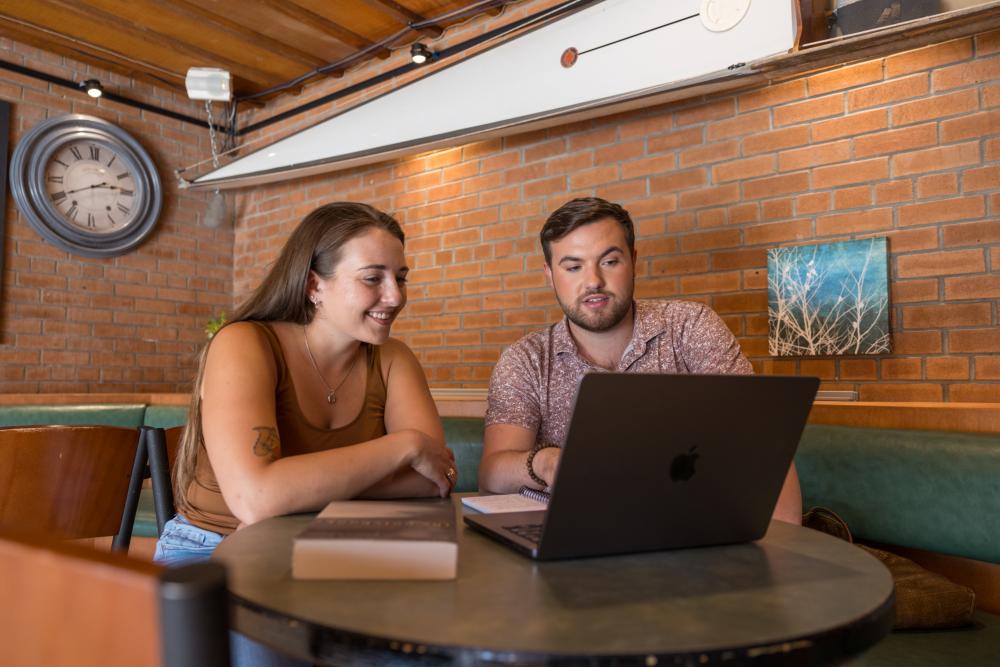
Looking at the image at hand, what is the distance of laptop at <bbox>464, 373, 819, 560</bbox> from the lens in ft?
2.29

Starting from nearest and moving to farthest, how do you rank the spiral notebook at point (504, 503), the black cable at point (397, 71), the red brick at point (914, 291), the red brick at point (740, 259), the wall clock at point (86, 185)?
1. the spiral notebook at point (504, 503)
2. the red brick at point (914, 291)
3. the red brick at point (740, 259)
4. the black cable at point (397, 71)
5. the wall clock at point (86, 185)

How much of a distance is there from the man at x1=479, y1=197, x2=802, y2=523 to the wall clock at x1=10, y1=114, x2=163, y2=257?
10.5 ft

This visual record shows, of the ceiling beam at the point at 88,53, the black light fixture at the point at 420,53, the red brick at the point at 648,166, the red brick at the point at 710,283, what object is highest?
the ceiling beam at the point at 88,53

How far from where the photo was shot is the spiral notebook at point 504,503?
1103 millimetres

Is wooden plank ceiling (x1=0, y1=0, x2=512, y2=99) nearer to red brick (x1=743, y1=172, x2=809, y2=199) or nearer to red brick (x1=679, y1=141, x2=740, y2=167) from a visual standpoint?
red brick (x1=679, y1=141, x2=740, y2=167)

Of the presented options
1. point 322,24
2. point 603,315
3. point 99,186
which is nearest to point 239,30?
point 322,24

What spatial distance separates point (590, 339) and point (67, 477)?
1237 millimetres

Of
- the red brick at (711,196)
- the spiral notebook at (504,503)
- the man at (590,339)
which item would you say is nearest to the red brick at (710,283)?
the red brick at (711,196)

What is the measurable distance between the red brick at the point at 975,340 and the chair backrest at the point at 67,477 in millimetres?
2178

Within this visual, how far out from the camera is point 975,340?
6.56 ft

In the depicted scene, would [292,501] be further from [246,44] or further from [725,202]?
[246,44]

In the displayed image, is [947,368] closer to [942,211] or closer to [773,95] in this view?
[942,211]

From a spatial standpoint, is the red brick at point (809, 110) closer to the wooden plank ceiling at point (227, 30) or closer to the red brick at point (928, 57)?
the red brick at point (928, 57)

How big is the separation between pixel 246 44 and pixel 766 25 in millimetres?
2727
